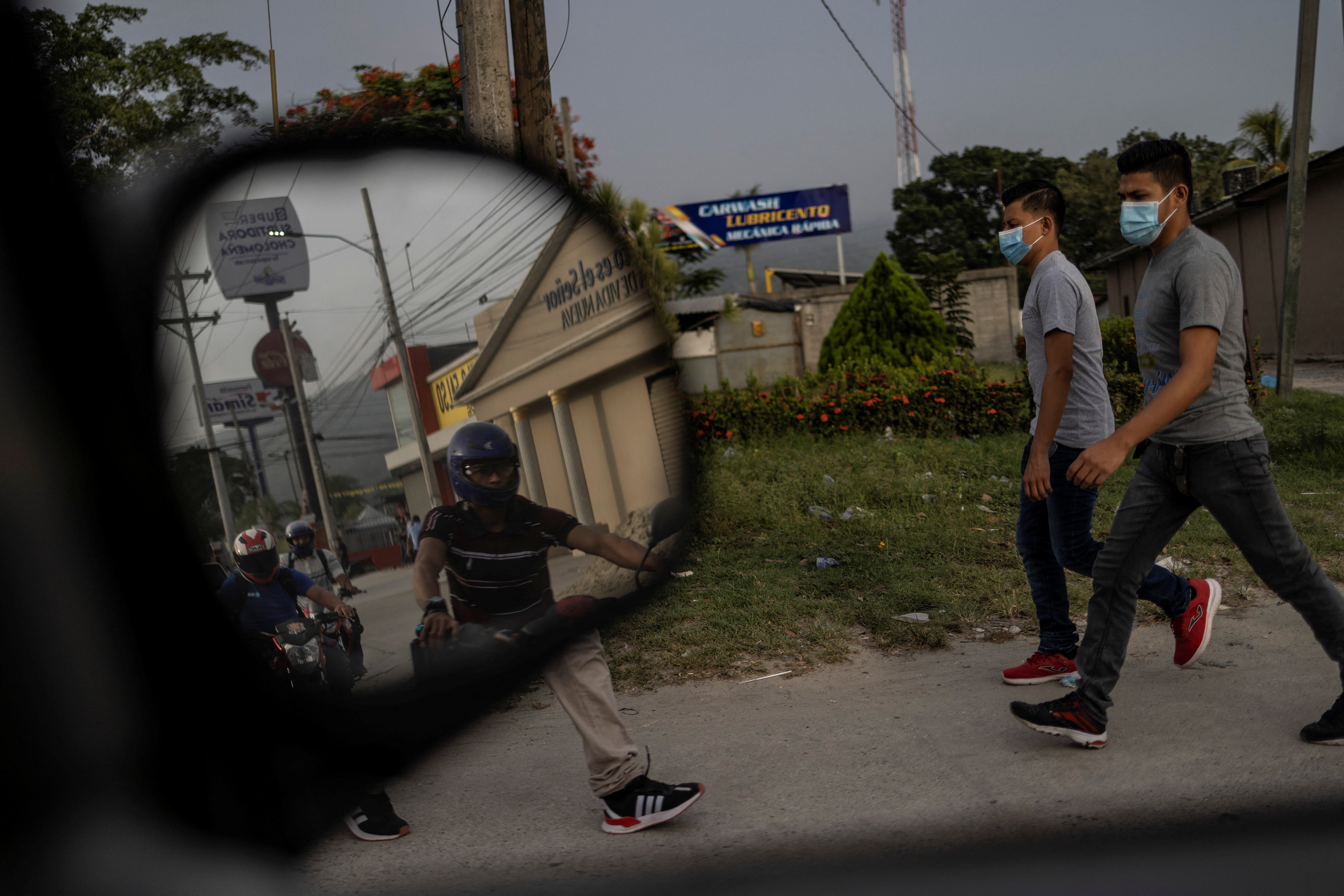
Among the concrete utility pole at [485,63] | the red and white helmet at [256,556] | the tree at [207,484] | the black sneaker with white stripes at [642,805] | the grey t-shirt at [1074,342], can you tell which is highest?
the concrete utility pole at [485,63]

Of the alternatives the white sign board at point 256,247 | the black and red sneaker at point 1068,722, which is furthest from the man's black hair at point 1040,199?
the white sign board at point 256,247

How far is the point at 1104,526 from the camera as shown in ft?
20.5

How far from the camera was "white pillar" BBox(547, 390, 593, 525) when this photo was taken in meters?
0.97

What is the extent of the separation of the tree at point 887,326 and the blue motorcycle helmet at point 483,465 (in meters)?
13.1

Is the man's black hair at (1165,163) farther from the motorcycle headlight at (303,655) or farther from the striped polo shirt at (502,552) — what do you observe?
the motorcycle headlight at (303,655)

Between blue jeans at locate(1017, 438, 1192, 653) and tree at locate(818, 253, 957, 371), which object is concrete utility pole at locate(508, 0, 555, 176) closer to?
blue jeans at locate(1017, 438, 1192, 653)

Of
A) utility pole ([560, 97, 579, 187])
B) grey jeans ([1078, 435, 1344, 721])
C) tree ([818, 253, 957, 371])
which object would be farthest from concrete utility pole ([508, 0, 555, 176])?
tree ([818, 253, 957, 371])

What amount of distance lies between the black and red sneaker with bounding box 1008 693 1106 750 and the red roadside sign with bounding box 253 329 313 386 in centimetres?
277

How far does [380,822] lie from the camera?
2.24 m

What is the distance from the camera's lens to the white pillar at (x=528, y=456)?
37.7 inches

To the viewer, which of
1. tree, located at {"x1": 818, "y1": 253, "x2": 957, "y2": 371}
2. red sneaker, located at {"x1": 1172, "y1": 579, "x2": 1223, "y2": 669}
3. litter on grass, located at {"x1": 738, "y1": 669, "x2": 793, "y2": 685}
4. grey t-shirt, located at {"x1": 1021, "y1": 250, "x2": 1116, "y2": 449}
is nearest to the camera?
grey t-shirt, located at {"x1": 1021, "y1": 250, "x2": 1116, "y2": 449}

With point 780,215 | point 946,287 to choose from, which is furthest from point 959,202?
point 946,287

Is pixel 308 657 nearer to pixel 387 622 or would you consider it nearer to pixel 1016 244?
pixel 387 622

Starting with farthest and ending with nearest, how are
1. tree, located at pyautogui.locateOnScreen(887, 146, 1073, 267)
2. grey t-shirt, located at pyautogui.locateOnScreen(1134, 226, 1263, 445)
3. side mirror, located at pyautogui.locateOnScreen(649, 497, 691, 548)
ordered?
tree, located at pyautogui.locateOnScreen(887, 146, 1073, 267) → grey t-shirt, located at pyautogui.locateOnScreen(1134, 226, 1263, 445) → side mirror, located at pyautogui.locateOnScreen(649, 497, 691, 548)
